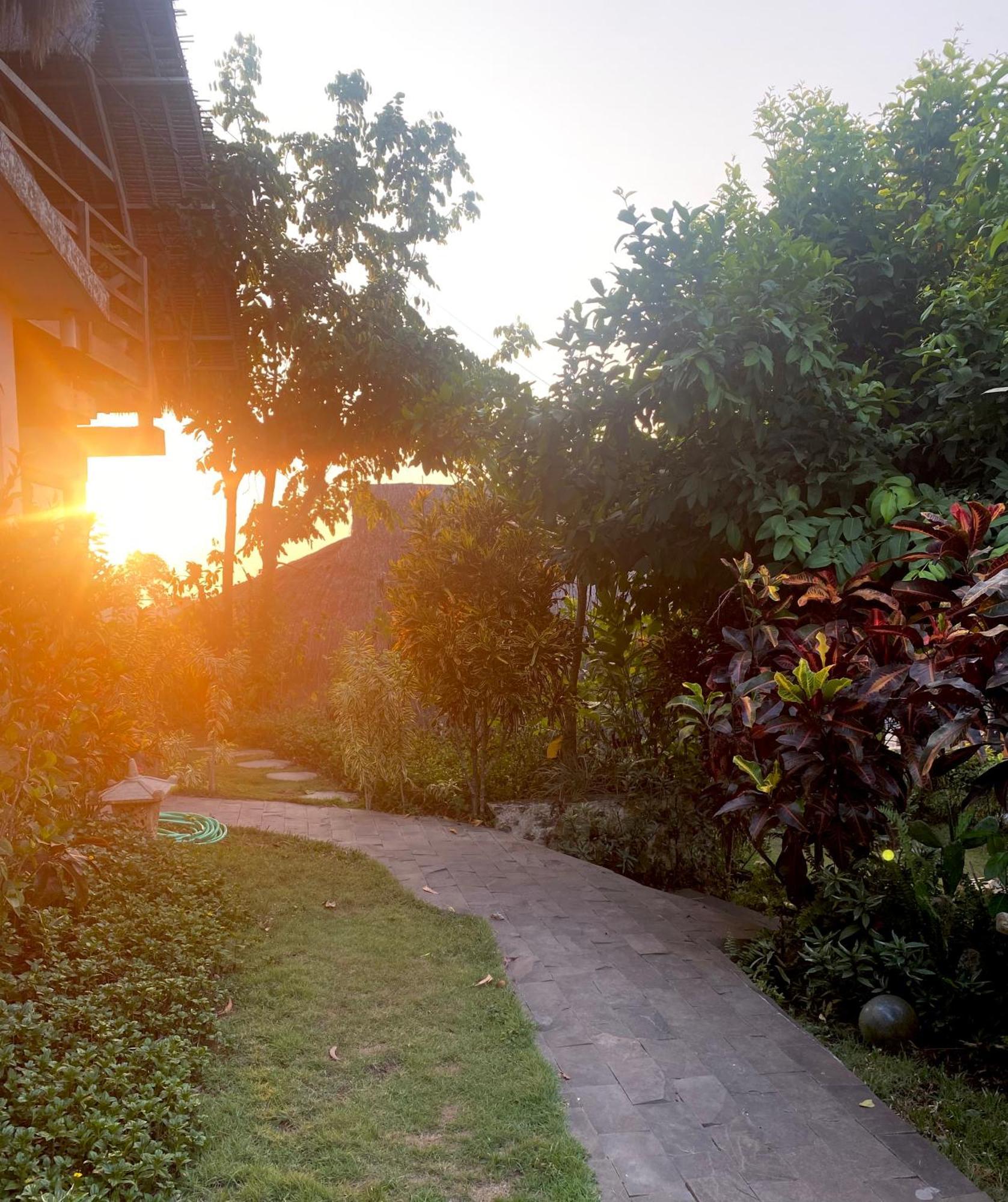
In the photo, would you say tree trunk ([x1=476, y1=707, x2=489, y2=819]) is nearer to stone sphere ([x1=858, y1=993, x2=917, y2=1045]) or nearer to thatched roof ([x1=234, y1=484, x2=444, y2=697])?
stone sphere ([x1=858, y1=993, x2=917, y2=1045])

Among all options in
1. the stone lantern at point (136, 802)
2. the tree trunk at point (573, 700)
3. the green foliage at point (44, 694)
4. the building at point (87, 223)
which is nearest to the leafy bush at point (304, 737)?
the tree trunk at point (573, 700)

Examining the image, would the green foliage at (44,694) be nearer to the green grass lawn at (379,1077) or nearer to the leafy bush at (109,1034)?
the leafy bush at (109,1034)

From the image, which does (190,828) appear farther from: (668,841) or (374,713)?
(668,841)

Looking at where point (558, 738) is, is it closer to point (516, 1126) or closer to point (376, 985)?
point (376, 985)

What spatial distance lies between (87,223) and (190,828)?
15.6 ft

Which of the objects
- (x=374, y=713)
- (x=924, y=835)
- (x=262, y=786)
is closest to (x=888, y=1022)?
(x=924, y=835)

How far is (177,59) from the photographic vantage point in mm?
7363

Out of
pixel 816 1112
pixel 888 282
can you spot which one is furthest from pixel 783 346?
pixel 816 1112

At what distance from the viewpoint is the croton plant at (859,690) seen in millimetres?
3271

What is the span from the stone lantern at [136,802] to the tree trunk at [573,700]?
3267 millimetres

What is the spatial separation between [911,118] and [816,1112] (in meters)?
5.91

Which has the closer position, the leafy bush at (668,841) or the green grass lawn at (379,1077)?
the green grass lawn at (379,1077)

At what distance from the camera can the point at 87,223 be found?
6582 mm

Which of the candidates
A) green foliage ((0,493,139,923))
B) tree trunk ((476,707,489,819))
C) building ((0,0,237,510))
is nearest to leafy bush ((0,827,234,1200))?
green foliage ((0,493,139,923))
